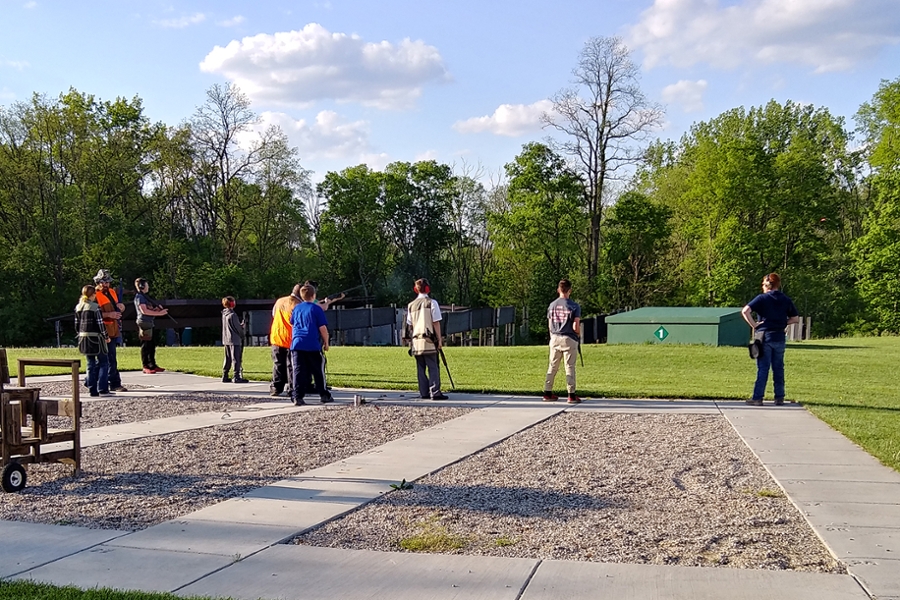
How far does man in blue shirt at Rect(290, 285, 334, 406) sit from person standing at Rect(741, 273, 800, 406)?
649 cm

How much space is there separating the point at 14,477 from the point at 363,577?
12.5 feet

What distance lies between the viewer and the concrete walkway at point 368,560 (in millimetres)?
4445

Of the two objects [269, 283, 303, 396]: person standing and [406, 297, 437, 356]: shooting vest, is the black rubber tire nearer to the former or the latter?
[269, 283, 303, 396]: person standing

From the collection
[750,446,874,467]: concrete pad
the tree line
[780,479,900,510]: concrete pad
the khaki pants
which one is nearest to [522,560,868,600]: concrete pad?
[780,479,900,510]: concrete pad

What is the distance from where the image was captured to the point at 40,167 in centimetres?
4884

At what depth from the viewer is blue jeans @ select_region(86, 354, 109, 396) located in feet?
44.5

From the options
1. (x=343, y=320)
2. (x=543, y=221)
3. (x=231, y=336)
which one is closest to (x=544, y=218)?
(x=543, y=221)

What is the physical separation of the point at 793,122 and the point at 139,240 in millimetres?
44419

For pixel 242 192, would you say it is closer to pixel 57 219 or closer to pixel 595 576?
pixel 57 219

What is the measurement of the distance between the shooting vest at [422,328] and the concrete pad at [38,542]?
7.84m

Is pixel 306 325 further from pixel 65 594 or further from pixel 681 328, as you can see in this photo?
pixel 681 328

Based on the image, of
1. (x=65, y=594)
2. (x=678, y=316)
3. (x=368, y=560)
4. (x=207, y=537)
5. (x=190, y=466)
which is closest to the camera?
(x=65, y=594)

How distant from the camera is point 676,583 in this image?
14.9ft

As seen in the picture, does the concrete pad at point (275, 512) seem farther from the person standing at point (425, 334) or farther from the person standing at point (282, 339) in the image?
the person standing at point (425, 334)
